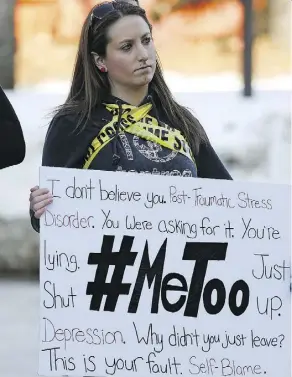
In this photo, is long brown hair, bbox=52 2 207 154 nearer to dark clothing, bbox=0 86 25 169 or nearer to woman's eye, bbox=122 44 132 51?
woman's eye, bbox=122 44 132 51

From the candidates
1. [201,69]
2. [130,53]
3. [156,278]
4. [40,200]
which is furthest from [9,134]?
[201,69]

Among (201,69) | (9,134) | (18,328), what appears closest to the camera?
(9,134)

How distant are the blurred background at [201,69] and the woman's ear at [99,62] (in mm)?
4724

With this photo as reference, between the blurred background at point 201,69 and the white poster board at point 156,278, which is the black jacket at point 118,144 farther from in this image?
the blurred background at point 201,69

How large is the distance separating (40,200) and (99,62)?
1.72ft

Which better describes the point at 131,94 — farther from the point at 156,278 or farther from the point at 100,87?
the point at 156,278

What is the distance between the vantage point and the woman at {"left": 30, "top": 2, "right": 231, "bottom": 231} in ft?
12.6

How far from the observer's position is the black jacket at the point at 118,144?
3832 mm

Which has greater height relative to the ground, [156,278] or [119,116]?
[119,116]

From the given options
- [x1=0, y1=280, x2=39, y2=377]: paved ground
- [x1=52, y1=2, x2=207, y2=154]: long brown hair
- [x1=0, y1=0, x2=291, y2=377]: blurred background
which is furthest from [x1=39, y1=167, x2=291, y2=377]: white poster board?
[x1=0, y1=0, x2=291, y2=377]: blurred background

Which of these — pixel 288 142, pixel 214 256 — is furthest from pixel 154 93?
pixel 288 142

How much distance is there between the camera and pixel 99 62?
397 cm

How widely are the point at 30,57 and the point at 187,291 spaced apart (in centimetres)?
553

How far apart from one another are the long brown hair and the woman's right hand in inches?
10.6
